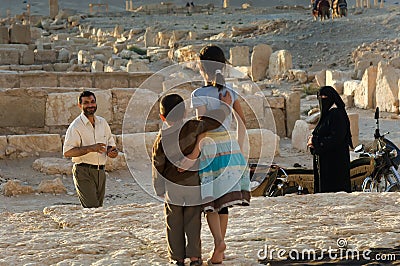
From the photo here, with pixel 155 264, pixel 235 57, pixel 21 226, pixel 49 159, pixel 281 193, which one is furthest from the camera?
pixel 235 57

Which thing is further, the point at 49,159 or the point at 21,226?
the point at 49,159

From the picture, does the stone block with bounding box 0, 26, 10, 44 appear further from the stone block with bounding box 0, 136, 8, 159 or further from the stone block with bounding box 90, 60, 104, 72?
the stone block with bounding box 0, 136, 8, 159

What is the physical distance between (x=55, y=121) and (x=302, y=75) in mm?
13388

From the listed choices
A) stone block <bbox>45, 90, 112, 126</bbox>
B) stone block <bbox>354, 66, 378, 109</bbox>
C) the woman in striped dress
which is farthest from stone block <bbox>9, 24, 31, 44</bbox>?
the woman in striped dress

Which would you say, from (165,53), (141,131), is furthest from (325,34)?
(141,131)

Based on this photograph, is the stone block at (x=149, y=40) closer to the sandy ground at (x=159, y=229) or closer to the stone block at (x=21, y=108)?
the stone block at (x=21, y=108)

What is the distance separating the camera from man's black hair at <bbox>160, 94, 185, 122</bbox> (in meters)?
4.74

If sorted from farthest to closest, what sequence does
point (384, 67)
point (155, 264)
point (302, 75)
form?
point (302, 75)
point (384, 67)
point (155, 264)

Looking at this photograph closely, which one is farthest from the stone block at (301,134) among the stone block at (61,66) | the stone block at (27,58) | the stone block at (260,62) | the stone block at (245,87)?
the stone block at (260,62)

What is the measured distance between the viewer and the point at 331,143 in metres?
8.04

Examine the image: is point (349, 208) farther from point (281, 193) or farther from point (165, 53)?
point (165, 53)

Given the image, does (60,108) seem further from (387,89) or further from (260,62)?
(260,62)

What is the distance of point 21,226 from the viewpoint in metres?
6.19

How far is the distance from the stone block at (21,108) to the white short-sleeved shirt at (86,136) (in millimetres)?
6315
